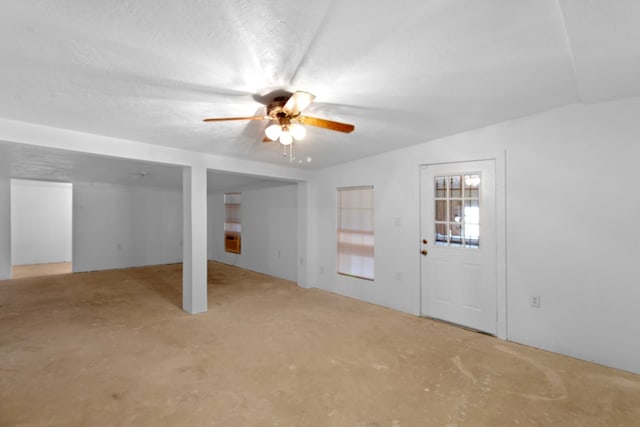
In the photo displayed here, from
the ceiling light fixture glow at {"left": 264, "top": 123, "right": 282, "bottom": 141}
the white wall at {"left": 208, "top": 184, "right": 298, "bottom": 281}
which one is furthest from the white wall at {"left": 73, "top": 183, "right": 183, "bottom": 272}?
the ceiling light fixture glow at {"left": 264, "top": 123, "right": 282, "bottom": 141}

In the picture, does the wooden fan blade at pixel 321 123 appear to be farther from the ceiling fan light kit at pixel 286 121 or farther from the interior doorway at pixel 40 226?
the interior doorway at pixel 40 226

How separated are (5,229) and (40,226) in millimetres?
1978

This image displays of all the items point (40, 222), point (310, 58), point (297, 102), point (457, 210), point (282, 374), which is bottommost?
point (282, 374)

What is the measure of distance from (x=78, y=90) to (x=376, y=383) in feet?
10.7

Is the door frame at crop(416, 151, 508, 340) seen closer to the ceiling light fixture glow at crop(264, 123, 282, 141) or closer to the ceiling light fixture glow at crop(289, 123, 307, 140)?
the ceiling light fixture glow at crop(289, 123, 307, 140)

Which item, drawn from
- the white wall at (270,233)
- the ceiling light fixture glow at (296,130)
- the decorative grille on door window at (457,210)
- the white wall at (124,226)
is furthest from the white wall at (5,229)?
the decorative grille on door window at (457,210)

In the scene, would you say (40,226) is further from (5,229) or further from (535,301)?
(535,301)

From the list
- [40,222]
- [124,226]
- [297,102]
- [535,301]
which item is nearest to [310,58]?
[297,102]

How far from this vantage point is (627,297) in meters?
2.65

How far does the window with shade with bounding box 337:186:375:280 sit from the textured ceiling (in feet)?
6.32

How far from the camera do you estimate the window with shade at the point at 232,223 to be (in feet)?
25.3

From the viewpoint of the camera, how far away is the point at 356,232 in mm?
4891

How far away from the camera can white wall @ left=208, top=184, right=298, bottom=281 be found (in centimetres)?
614

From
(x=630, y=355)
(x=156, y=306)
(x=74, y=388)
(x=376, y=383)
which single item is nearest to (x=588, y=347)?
(x=630, y=355)
